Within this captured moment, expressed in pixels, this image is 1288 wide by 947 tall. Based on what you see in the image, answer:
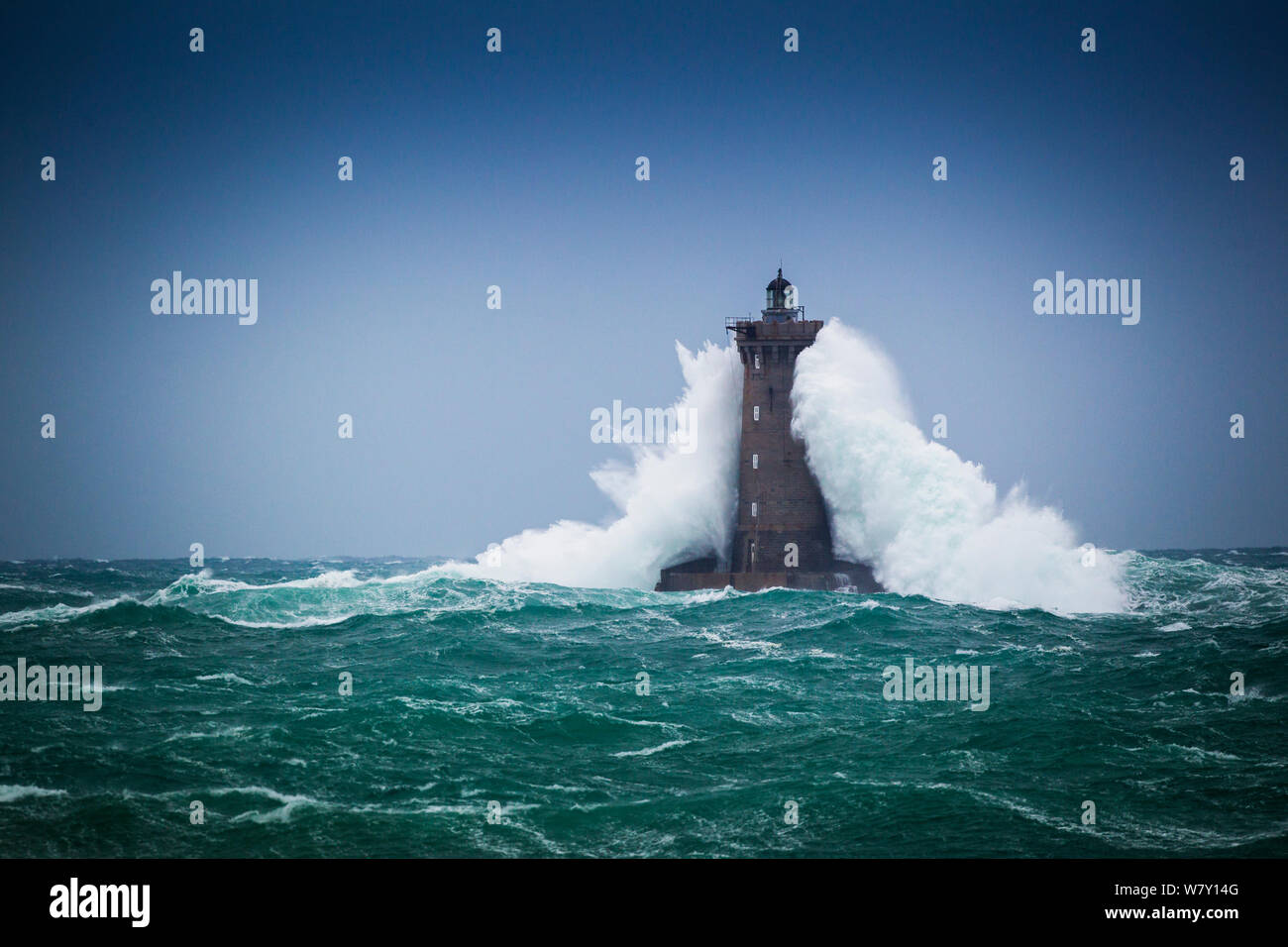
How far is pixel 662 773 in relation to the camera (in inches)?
661

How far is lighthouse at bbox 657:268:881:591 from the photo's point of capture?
132 feet

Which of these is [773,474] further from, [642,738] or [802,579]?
[642,738]

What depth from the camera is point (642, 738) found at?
61.7 ft

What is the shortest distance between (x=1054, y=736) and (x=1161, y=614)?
57.0ft

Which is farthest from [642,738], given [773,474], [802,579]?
[773,474]

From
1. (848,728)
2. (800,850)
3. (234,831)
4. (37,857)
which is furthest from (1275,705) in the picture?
(37,857)

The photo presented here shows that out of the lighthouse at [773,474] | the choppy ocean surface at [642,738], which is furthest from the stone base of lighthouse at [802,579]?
the choppy ocean surface at [642,738]

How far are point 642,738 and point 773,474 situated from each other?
23.2m

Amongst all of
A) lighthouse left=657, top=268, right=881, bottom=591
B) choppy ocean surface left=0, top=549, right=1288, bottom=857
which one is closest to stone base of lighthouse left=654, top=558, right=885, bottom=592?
lighthouse left=657, top=268, right=881, bottom=591

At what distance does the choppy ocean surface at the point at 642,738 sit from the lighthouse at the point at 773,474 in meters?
7.93

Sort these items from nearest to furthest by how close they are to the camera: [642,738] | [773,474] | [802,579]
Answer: [642,738], [802,579], [773,474]

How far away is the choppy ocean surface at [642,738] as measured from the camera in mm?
14289

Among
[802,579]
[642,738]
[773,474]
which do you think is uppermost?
[773,474]

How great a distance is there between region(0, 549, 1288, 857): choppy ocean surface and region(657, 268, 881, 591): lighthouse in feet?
26.0
